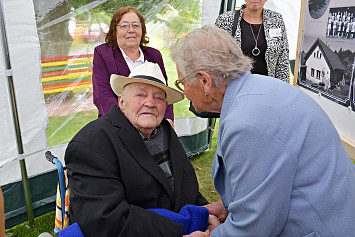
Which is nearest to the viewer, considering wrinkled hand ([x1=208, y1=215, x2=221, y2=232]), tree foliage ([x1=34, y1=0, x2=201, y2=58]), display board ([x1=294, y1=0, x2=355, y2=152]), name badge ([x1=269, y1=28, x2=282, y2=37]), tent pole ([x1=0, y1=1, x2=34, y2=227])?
wrinkled hand ([x1=208, y1=215, x2=221, y2=232])

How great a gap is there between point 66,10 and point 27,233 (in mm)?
2147

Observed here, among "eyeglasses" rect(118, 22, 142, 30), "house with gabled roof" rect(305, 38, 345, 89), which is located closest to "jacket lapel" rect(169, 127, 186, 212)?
"eyeglasses" rect(118, 22, 142, 30)

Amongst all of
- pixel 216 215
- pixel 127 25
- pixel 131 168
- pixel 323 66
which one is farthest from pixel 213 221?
pixel 323 66

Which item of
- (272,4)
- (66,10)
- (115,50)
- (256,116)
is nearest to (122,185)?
(256,116)

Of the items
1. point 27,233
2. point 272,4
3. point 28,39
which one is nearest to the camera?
point 28,39

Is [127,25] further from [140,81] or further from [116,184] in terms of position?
[116,184]

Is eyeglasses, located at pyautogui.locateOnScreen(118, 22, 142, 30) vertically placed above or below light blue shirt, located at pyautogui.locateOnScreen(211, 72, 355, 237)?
above

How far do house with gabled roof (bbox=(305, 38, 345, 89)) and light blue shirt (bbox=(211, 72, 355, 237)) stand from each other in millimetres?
3458

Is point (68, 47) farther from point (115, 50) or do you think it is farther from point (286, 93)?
point (286, 93)

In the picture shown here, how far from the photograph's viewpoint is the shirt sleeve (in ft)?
4.20

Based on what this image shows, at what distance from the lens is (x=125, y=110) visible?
6.79 feet

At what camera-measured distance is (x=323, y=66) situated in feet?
15.9

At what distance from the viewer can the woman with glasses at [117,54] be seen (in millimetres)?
2924

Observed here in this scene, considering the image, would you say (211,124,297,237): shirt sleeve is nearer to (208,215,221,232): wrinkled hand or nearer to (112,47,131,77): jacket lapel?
(208,215,221,232): wrinkled hand
